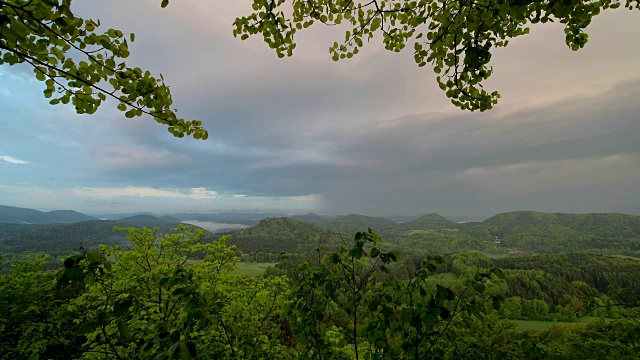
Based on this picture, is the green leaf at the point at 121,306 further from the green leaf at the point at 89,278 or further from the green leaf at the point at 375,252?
the green leaf at the point at 375,252

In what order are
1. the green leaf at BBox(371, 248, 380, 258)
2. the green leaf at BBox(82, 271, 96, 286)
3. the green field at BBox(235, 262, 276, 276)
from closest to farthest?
the green leaf at BBox(82, 271, 96, 286)
the green leaf at BBox(371, 248, 380, 258)
the green field at BBox(235, 262, 276, 276)

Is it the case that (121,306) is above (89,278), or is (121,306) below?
below

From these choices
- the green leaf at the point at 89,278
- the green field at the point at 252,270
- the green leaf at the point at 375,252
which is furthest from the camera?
the green field at the point at 252,270

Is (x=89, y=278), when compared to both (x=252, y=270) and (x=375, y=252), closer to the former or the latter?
(x=375, y=252)

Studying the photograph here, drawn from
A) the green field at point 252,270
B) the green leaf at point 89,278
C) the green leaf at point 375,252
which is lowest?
the green field at point 252,270

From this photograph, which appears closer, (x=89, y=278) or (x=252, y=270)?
(x=89, y=278)

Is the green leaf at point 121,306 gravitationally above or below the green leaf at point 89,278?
below

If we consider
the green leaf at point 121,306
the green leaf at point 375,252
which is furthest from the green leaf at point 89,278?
the green leaf at point 375,252

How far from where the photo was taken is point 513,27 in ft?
10.3

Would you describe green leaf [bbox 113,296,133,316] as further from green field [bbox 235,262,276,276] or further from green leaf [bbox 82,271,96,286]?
green field [bbox 235,262,276,276]

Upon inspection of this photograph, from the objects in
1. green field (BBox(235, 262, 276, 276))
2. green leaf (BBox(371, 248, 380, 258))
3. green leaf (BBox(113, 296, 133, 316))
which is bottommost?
green field (BBox(235, 262, 276, 276))

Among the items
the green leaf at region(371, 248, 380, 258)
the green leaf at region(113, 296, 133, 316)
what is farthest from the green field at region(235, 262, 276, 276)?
the green leaf at region(113, 296, 133, 316)

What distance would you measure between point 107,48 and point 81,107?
0.71 m

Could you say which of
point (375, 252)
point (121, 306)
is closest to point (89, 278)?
point (121, 306)
